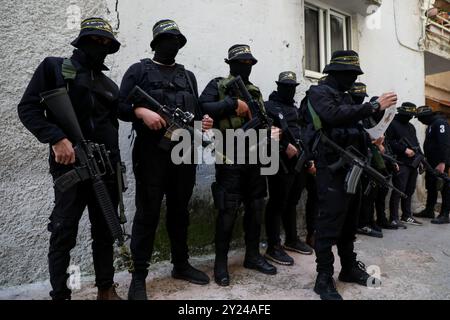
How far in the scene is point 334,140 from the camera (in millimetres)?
2959

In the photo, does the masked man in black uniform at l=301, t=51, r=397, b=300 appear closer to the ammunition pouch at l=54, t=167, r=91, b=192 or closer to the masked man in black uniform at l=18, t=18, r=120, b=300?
the masked man in black uniform at l=18, t=18, r=120, b=300

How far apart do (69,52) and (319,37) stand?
12.9 ft

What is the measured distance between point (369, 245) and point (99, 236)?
11.2ft

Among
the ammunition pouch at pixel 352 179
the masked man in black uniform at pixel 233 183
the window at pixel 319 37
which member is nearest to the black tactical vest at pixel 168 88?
the masked man in black uniform at pixel 233 183

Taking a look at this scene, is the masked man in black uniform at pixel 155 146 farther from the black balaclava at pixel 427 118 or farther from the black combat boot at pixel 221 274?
the black balaclava at pixel 427 118

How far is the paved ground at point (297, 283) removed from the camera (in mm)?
2965

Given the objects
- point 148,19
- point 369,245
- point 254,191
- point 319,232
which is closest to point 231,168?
point 254,191

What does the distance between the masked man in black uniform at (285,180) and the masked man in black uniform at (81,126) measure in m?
1.78

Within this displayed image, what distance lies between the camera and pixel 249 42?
4.61m

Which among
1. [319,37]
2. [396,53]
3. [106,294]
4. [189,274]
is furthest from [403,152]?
[106,294]

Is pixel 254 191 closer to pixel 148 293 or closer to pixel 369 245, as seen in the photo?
pixel 148 293

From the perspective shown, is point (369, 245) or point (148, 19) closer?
point (148, 19)

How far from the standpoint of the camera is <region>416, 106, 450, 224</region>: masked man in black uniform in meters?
6.34

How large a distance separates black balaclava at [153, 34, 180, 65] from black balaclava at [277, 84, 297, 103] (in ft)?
5.10
